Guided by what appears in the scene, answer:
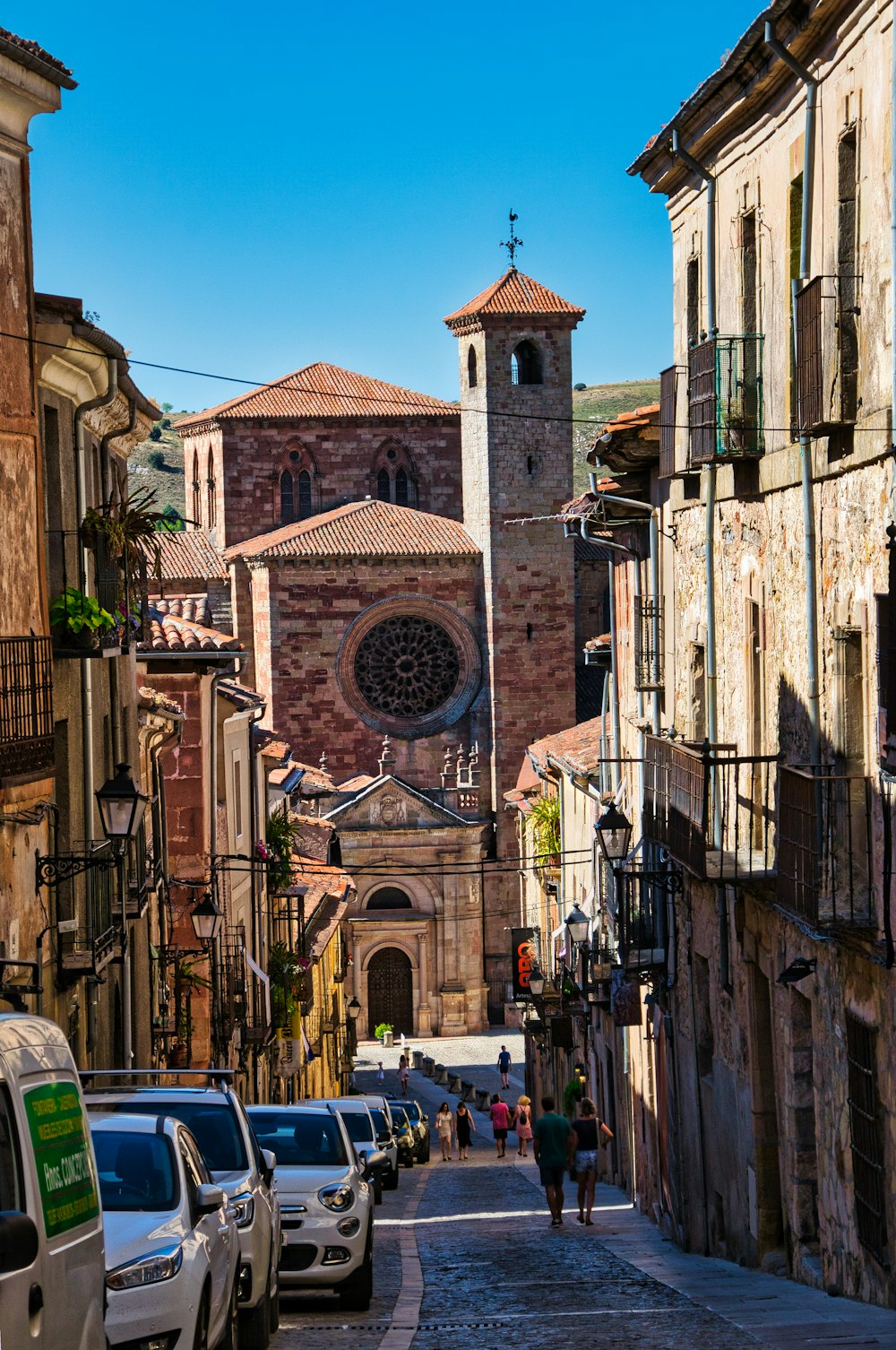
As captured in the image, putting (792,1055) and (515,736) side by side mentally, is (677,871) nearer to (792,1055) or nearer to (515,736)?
(792,1055)

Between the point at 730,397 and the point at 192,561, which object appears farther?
the point at 192,561

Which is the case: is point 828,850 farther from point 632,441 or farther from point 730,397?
point 632,441

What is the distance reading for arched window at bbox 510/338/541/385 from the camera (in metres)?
62.2

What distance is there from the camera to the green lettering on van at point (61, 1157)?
22.3ft

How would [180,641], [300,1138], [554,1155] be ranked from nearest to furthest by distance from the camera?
[300,1138] → [554,1155] → [180,641]

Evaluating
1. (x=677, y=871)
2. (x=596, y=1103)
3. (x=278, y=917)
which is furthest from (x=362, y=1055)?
(x=677, y=871)

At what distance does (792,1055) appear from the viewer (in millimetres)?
14586

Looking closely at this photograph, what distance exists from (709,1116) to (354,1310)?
18.9 feet

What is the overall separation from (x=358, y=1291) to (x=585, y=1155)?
6.41 metres

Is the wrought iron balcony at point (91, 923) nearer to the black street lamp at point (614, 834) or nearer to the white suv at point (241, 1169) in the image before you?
the white suv at point (241, 1169)

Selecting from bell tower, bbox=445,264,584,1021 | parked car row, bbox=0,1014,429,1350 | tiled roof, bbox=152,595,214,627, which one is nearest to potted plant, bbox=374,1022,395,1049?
bell tower, bbox=445,264,584,1021

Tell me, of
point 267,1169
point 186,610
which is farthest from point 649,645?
point 186,610

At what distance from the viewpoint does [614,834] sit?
70.8 feet

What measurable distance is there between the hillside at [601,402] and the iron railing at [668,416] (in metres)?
120
